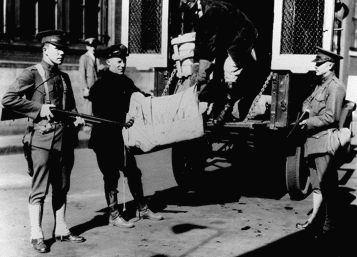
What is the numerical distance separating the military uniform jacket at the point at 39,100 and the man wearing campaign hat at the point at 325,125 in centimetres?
241

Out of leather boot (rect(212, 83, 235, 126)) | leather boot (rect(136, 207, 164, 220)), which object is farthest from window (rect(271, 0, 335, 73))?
leather boot (rect(136, 207, 164, 220))

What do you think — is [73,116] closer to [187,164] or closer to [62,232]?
[62,232]

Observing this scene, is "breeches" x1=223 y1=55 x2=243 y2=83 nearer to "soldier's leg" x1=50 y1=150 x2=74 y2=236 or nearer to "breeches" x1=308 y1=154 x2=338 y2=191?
"breeches" x1=308 y1=154 x2=338 y2=191

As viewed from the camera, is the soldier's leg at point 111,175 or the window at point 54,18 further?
the window at point 54,18

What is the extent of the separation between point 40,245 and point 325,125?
2.98m

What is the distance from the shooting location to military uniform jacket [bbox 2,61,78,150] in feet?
15.2

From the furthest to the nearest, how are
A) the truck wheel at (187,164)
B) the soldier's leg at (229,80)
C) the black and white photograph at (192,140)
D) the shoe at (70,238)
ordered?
the truck wheel at (187,164)
the soldier's leg at (229,80)
the shoe at (70,238)
the black and white photograph at (192,140)

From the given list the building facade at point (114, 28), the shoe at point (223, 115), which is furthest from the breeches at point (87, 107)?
the shoe at point (223, 115)

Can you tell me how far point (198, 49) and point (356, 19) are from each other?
1447 centimetres

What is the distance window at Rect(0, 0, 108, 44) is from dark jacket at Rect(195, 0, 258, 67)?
22.5ft

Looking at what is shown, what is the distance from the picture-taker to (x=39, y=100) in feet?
15.7

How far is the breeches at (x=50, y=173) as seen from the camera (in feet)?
15.6

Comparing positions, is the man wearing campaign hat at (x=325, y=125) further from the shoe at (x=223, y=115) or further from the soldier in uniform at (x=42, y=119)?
the soldier in uniform at (x=42, y=119)

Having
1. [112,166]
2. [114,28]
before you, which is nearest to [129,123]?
[112,166]
